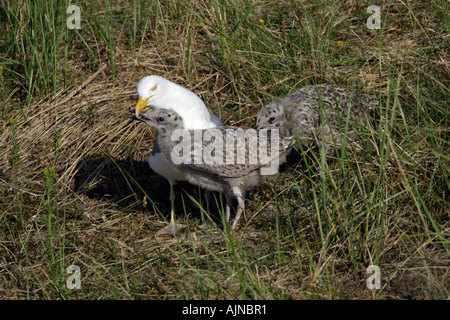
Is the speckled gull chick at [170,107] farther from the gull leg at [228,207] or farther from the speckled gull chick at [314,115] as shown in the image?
the speckled gull chick at [314,115]

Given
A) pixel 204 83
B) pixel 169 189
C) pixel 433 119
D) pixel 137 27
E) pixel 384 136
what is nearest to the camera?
pixel 384 136

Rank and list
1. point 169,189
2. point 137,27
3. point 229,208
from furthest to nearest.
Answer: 1. point 137,27
2. point 169,189
3. point 229,208

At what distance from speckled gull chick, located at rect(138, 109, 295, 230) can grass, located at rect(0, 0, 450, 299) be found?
0.86 ft

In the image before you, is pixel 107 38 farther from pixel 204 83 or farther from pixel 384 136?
pixel 384 136

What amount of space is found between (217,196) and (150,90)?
1183mm

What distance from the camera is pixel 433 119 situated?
4.44 meters

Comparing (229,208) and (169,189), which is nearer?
(229,208)

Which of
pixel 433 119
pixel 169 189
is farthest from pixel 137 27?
pixel 433 119

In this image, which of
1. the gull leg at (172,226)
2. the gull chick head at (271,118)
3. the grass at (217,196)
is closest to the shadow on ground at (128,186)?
the grass at (217,196)

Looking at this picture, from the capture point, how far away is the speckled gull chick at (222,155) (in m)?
4.43

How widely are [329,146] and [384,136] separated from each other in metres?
1.04

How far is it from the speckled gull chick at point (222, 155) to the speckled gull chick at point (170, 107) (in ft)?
0.42

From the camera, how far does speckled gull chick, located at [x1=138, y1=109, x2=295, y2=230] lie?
14.5ft

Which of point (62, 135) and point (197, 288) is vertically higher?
point (62, 135)
